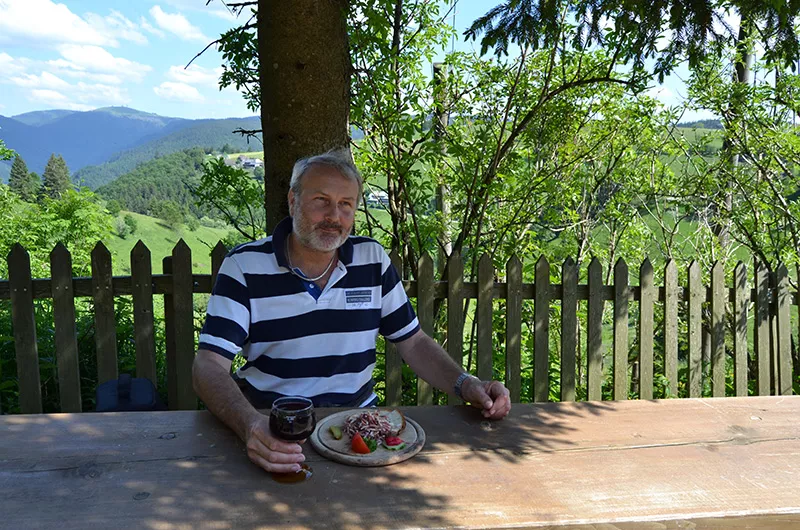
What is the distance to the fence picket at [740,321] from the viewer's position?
4289mm

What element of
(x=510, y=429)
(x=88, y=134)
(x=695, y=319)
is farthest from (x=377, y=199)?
(x=88, y=134)

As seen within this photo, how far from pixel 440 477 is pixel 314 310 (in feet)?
3.01

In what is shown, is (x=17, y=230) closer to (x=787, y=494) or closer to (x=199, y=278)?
(x=199, y=278)

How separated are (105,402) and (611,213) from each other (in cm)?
760

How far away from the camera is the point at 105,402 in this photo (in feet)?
8.11

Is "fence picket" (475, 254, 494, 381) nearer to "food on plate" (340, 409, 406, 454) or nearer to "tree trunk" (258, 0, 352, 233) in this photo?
"tree trunk" (258, 0, 352, 233)

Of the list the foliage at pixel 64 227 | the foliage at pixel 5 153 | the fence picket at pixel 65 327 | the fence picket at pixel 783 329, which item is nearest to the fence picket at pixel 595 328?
A: the fence picket at pixel 783 329

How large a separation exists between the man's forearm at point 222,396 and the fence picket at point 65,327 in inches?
69.7

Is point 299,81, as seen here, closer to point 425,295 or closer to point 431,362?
point 425,295

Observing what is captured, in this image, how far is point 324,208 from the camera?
8.14 feet

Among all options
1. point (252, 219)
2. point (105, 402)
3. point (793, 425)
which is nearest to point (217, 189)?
point (252, 219)

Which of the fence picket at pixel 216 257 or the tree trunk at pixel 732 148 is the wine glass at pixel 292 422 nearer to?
the fence picket at pixel 216 257

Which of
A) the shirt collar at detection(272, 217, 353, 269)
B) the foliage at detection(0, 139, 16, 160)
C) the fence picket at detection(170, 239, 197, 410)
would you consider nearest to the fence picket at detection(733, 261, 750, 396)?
the shirt collar at detection(272, 217, 353, 269)

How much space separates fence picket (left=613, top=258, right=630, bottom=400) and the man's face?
206cm
